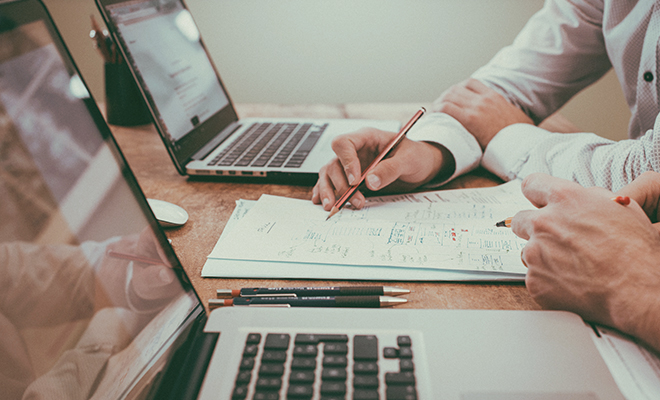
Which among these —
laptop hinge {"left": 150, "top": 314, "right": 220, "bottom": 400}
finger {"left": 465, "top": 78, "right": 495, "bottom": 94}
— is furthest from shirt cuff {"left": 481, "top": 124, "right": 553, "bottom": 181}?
laptop hinge {"left": 150, "top": 314, "right": 220, "bottom": 400}

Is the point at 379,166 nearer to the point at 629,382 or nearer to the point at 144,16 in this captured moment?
the point at 629,382

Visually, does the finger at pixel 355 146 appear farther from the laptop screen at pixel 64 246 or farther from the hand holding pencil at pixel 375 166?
the laptop screen at pixel 64 246

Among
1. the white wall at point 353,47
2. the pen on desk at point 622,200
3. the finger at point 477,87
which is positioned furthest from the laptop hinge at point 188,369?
the white wall at point 353,47

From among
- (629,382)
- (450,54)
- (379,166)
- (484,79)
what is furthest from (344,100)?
(629,382)

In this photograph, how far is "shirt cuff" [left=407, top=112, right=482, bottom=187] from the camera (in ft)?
2.32

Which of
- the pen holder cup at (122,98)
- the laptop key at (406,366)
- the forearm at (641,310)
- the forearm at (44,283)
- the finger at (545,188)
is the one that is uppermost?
the pen holder cup at (122,98)

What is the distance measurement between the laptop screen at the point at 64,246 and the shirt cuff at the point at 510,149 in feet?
1.87

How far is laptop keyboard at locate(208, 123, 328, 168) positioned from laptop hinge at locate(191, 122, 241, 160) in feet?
0.09

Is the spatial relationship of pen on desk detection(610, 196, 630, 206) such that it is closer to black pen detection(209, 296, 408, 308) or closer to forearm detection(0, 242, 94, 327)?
black pen detection(209, 296, 408, 308)

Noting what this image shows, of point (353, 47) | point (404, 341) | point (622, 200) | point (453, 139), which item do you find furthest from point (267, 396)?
point (353, 47)

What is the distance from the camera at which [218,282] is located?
455 millimetres

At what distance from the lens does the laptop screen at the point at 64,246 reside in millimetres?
239

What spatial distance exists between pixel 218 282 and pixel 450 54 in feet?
5.52

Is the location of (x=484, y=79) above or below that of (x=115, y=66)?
below
